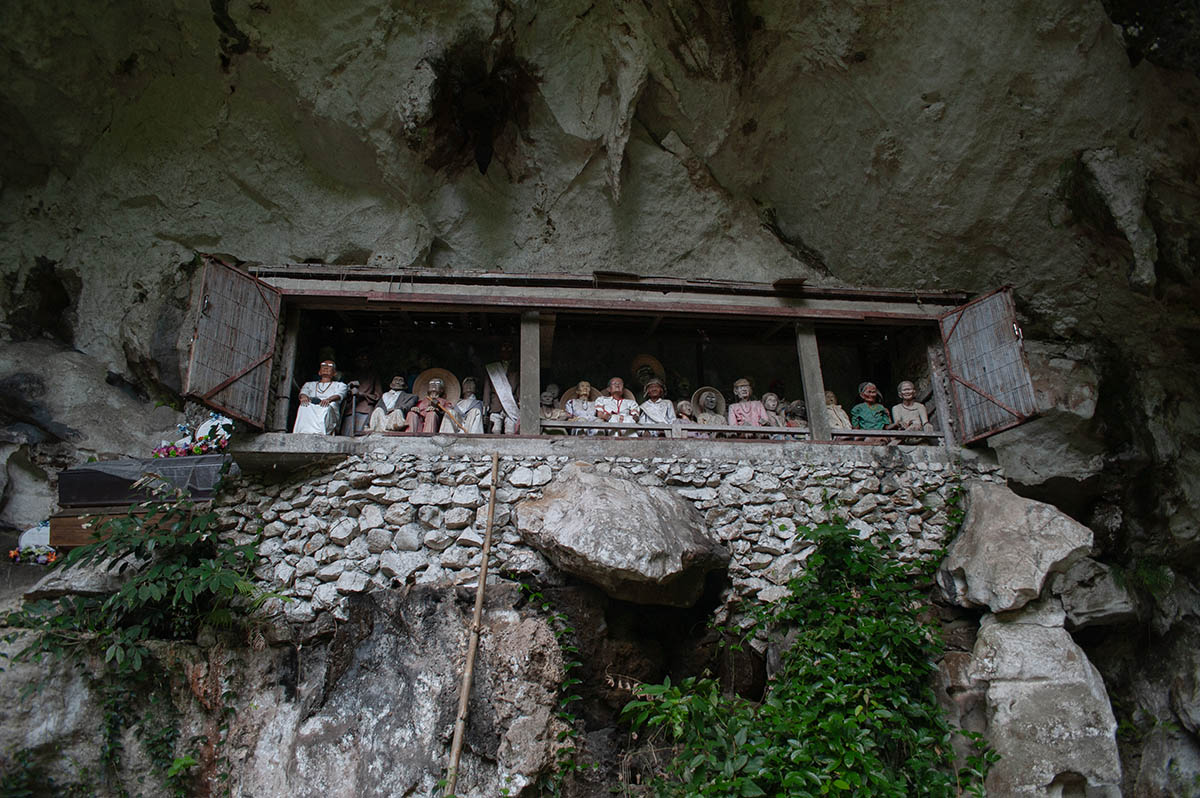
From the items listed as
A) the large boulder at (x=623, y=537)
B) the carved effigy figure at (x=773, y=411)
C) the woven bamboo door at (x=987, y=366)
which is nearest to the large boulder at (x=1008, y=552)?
the woven bamboo door at (x=987, y=366)

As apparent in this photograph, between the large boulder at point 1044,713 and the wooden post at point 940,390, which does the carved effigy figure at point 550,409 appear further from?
the large boulder at point 1044,713

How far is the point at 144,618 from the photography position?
6445 millimetres

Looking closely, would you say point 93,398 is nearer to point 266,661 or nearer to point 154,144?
point 154,144

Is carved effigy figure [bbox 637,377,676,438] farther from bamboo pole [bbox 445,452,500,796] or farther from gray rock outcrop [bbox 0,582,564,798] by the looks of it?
gray rock outcrop [bbox 0,582,564,798]

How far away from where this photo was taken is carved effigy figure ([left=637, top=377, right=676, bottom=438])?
8250 millimetres

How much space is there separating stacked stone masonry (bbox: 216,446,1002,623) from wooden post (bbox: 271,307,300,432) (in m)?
0.59

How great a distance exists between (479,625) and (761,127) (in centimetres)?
709

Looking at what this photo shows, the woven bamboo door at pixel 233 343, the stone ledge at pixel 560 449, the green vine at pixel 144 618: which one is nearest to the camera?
the green vine at pixel 144 618

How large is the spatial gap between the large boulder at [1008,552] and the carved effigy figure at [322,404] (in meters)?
5.71

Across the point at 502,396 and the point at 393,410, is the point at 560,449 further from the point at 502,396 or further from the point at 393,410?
the point at 393,410

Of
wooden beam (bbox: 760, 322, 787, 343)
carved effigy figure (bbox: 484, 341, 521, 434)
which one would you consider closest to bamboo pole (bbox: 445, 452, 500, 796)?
carved effigy figure (bbox: 484, 341, 521, 434)

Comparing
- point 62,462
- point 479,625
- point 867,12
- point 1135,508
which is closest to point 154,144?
point 62,462

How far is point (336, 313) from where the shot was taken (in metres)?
8.50

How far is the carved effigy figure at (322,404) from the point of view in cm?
756
